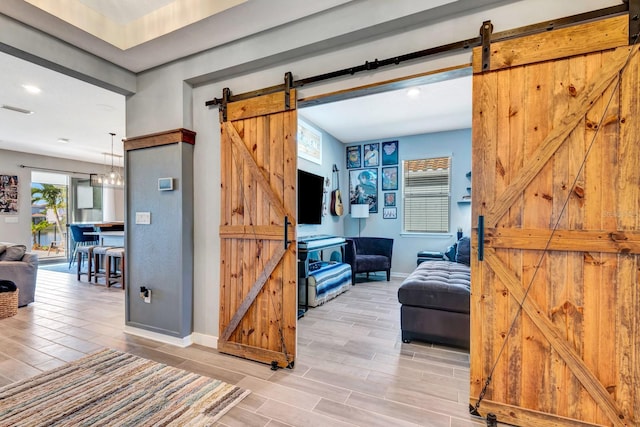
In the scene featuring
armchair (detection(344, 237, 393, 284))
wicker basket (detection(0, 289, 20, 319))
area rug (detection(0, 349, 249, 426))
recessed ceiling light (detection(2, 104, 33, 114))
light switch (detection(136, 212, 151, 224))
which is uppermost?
recessed ceiling light (detection(2, 104, 33, 114))

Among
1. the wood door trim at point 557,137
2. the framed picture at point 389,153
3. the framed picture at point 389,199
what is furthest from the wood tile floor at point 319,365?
the framed picture at point 389,153

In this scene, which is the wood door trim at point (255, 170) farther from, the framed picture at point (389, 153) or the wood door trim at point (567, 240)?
the framed picture at point (389, 153)

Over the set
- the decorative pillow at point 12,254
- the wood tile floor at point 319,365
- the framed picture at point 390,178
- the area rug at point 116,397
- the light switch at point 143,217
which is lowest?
the wood tile floor at point 319,365

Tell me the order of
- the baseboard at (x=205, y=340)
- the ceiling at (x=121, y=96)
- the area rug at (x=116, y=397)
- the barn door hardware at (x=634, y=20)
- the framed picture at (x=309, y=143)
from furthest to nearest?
the framed picture at (x=309, y=143), the baseboard at (x=205, y=340), the ceiling at (x=121, y=96), the area rug at (x=116, y=397), the barn door hardware at (x=634, y=20)

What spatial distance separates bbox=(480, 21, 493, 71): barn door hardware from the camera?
1.83 m

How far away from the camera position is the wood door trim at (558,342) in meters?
1.61

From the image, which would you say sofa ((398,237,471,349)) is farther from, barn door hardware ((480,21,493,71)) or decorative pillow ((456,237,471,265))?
barn door hardware ((480,21,493,71))

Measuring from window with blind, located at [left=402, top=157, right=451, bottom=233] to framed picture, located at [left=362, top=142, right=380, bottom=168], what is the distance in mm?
605

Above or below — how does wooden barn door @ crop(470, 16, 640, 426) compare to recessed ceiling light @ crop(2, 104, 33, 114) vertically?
below

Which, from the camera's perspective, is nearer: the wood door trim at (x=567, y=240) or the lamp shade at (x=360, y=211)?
the wood door trim at (x=567, y=240)

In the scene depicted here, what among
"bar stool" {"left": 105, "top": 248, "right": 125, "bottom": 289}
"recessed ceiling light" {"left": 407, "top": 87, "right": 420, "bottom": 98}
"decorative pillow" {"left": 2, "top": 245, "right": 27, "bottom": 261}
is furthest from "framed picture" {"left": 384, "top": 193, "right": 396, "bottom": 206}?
"decorative pillow" {"left": 2, "top": 245, "right": 27, "bottom": 261}

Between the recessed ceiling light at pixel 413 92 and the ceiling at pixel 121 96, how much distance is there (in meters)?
0.06

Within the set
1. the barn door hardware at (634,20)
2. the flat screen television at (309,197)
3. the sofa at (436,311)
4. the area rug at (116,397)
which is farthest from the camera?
the flat screen television at (309,197)

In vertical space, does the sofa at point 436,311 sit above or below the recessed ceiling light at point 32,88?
below
